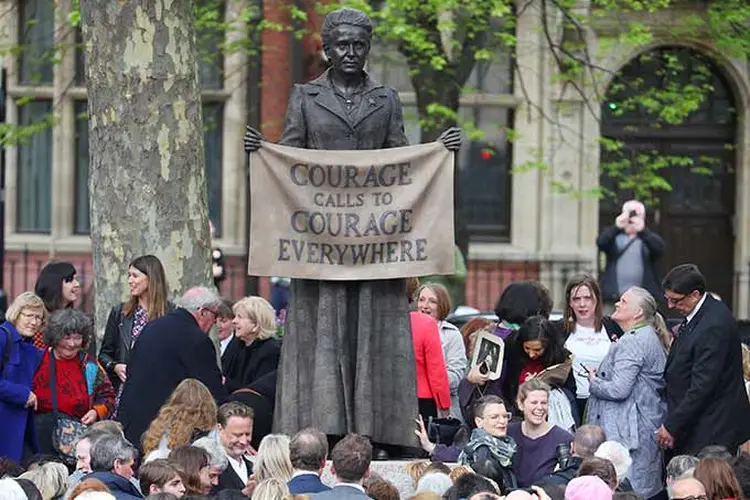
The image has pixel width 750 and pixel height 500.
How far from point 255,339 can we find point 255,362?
15cm

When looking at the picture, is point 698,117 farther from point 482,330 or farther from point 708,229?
point 482,330

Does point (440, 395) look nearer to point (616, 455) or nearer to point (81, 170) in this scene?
point (616, 455)

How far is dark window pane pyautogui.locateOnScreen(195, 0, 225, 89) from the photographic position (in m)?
20.6

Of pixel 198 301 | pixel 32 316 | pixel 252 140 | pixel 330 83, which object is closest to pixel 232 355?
pixel 198 301

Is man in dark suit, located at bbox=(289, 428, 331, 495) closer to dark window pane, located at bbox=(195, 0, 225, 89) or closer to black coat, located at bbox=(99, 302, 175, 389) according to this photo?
black coat, located at bbox=(99, 302, 175, 389)

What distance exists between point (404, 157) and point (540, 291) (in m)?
2.32

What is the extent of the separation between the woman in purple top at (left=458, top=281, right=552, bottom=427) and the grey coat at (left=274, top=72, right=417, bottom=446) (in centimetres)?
112

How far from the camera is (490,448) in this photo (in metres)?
10.3

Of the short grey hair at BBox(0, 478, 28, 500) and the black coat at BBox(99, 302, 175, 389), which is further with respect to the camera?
the black coat at BBox(99, 302, 175, 389)

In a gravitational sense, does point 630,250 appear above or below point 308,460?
above

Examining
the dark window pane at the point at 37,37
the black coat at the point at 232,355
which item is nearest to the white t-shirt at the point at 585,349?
the black coat at the point at 232,355

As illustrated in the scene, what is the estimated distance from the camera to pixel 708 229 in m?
25.2

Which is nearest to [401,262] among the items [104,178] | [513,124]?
[104,178]

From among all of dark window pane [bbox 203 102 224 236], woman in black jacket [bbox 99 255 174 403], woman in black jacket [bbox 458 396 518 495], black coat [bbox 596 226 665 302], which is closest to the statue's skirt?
woman in black jacket [bbox 458 396 518 495]
